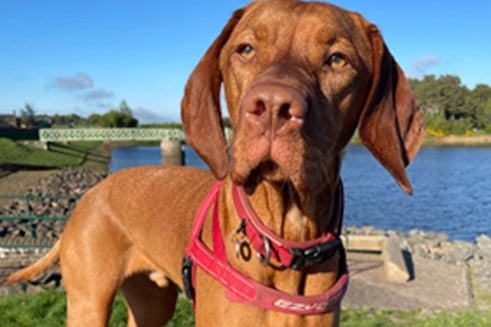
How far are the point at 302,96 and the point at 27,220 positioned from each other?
42.0 ft

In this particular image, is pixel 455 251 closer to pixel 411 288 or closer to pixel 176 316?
pixel 411 288

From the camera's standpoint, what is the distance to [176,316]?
5980 millimetres

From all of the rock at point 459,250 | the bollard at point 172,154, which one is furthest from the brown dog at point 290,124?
the bollard at point 172,154

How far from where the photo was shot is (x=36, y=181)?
2791 cm

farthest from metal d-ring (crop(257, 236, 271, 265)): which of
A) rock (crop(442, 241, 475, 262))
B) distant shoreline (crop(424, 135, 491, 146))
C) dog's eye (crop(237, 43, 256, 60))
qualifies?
distant shoreline (crop(424, 135, 491, 146))

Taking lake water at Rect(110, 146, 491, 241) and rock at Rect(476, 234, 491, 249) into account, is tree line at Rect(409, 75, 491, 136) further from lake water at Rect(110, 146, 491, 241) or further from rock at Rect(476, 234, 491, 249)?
rock at Rect(476, 234, 491, 249)

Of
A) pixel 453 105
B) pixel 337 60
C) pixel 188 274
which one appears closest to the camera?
pixel 337 60

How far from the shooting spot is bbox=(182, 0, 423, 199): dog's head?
1.85m

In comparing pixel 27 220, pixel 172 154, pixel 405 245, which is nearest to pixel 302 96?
pixel 405 245

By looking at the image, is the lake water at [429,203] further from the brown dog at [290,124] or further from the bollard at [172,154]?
the brown dog at [290,124]

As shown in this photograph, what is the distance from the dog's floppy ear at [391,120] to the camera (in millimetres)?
2250

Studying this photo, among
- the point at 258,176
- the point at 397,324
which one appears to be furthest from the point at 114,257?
the point at 397,324

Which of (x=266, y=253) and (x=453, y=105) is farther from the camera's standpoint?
(x=453, y=105)

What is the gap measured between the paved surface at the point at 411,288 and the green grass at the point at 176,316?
71cm
